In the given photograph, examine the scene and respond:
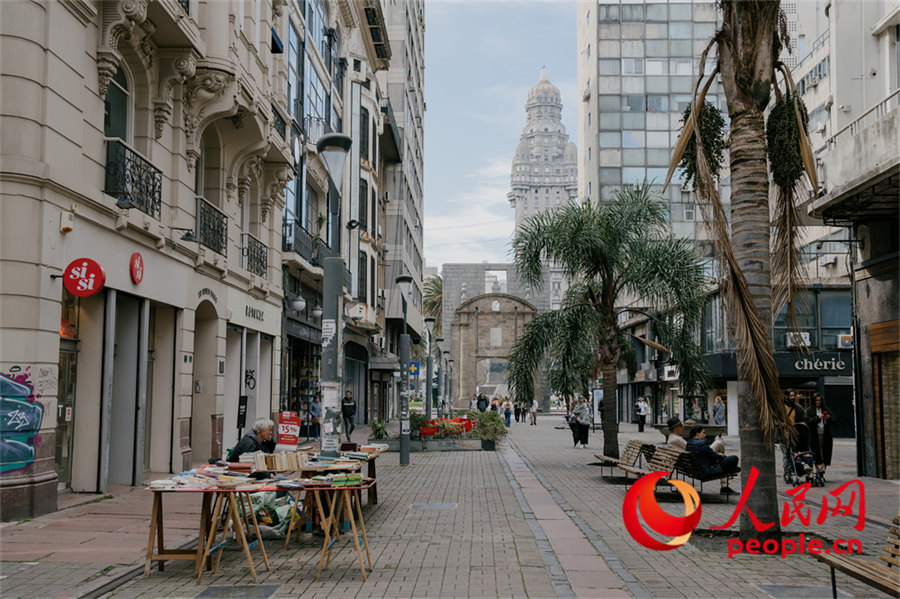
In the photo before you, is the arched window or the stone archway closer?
the arched window

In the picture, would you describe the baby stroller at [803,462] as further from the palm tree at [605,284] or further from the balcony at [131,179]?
Answer: the balcony at [131,179]

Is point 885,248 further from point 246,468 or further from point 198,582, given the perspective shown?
point 198,582

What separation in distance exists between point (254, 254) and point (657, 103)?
49827mm

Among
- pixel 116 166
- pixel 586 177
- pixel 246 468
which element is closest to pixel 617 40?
pixel 586 177

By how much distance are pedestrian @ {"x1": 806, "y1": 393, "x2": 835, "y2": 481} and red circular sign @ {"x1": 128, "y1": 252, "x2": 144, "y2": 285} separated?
42.4ft

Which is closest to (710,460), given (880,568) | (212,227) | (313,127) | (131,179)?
(880,568)

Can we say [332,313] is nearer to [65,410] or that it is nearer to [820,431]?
[65,410]

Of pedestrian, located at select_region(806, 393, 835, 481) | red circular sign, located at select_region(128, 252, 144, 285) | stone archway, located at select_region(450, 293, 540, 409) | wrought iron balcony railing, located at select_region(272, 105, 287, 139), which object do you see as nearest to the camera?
red circular sign, located at select_region(128, 252, 144, 285)

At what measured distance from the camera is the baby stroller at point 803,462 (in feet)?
54.1

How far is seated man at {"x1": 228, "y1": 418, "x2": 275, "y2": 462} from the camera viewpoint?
1089 centimetres

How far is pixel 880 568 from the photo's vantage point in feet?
20.7

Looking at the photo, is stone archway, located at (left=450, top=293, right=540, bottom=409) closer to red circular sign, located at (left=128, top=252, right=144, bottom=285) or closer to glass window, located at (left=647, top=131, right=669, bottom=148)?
glass window, located at (left=647, top=131, right=669, bottom=148)

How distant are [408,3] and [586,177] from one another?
1983 centimetres
